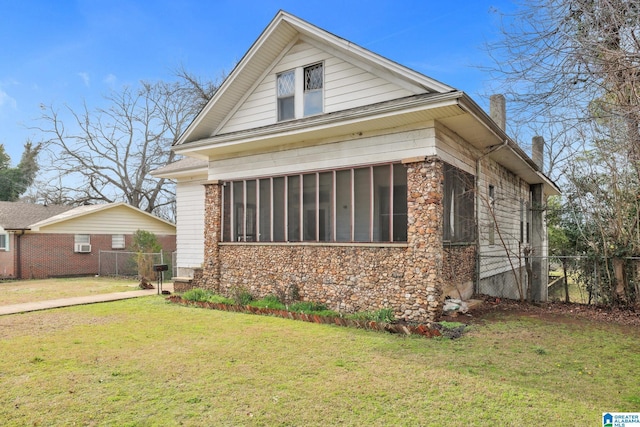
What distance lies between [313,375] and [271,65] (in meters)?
7.98

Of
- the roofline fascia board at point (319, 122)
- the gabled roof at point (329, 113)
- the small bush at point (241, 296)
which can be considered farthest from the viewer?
the small bush at point (241, 296)

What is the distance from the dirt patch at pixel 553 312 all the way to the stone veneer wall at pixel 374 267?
2.83 ft

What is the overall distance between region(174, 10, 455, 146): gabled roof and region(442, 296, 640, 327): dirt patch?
4680 mm

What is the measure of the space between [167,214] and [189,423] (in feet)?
121

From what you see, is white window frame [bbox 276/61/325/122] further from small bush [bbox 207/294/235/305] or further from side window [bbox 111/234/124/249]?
side window [bbox 111/234/124/249]

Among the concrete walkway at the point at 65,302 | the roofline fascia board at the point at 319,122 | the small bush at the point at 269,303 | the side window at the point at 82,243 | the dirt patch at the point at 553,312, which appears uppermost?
the roofline fascia board at the point at 319,122

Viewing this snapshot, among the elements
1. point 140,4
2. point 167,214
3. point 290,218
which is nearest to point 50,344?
point 290,218

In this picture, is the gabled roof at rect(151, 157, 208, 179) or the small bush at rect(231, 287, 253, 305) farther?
the gabled roof at rect(151, 157, 208, 179)

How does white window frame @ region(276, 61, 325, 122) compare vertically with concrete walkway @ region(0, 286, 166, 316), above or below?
above

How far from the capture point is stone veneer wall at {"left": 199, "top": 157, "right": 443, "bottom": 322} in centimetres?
797

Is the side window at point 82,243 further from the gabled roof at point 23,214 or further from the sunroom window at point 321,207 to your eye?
→ the sunroom window at point 321,207

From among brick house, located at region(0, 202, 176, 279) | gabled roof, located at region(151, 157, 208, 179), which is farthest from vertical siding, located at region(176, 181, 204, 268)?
brick house, located at region(0, 202, 176, 279)

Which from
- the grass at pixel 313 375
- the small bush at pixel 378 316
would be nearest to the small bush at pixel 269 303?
the grass at pixel 313 375

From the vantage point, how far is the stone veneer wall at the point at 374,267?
7.97 meters
